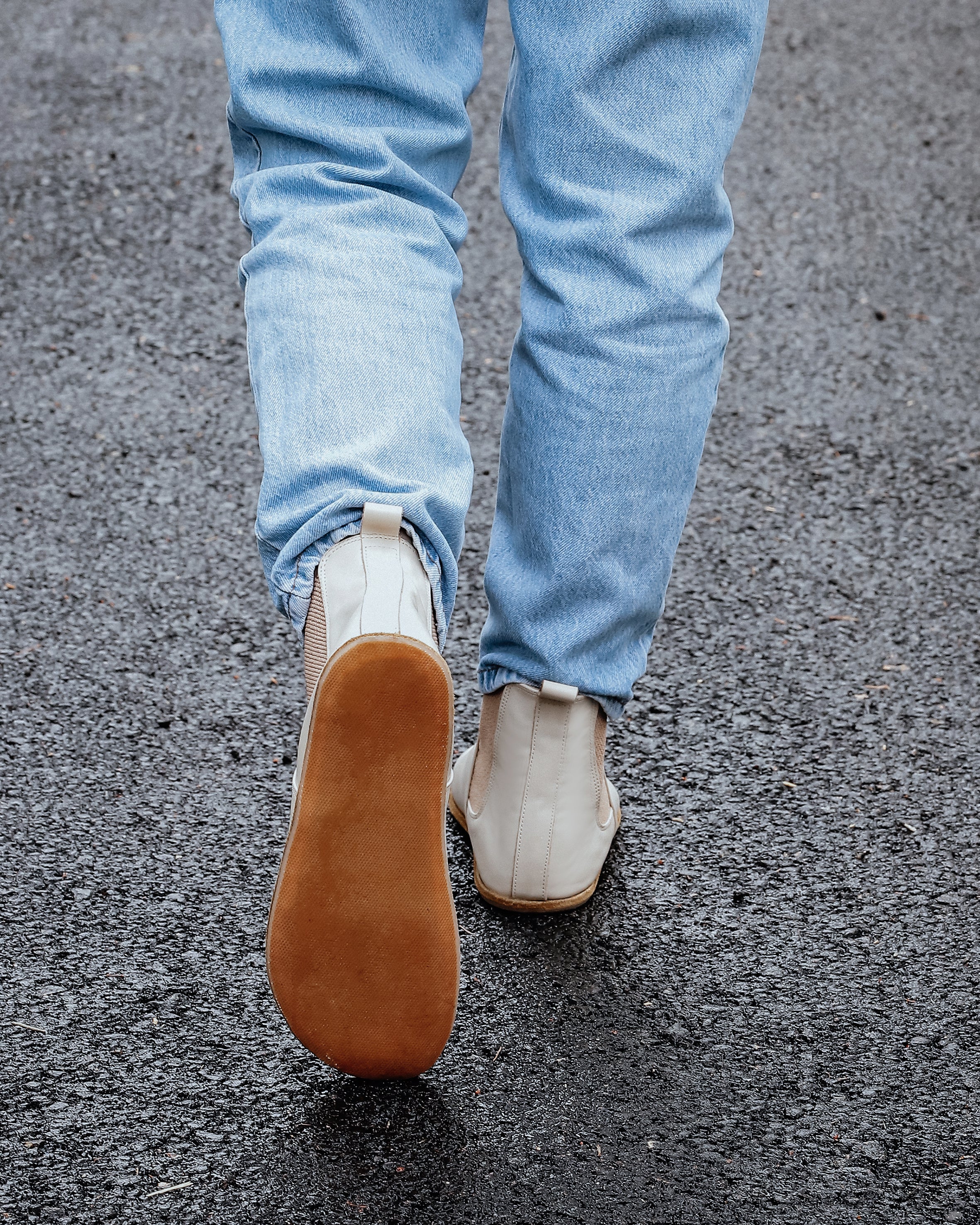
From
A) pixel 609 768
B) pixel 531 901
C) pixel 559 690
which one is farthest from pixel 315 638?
pixel 609 768

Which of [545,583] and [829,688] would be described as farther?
[829,688]

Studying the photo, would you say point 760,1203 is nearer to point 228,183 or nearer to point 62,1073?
point 62,1073

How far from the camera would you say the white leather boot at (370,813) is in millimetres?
942

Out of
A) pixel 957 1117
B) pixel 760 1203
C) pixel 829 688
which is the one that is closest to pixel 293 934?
pixel 760 1203

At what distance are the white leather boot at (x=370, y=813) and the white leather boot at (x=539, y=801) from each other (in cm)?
29

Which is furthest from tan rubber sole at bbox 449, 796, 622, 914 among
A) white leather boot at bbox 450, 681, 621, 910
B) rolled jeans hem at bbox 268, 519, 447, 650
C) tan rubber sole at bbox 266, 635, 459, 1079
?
rolled jeans hem at bbox 268, 519, 447, 650

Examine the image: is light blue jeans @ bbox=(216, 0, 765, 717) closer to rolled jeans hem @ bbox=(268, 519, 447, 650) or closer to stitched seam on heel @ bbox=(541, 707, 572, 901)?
rolled jeans hem @ bbox=(268, 519, 447, 650)

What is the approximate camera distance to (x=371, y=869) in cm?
98

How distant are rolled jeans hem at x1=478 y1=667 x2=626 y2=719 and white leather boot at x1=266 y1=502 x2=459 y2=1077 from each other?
0.28 m

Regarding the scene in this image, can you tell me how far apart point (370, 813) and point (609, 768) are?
2.04 feet

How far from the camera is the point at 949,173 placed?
288cm

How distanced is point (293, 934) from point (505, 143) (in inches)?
25.6

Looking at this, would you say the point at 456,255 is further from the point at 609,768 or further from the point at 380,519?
the point at 609,768

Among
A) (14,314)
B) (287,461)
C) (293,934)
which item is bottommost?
(14,314)
